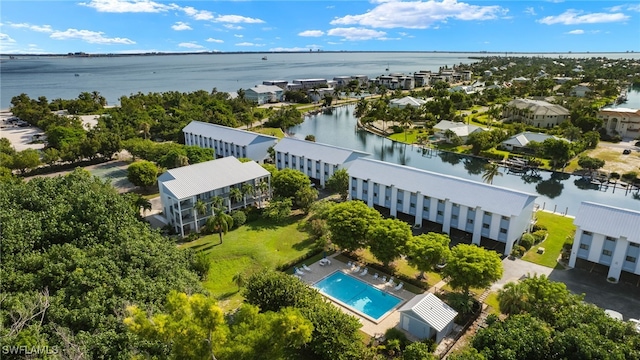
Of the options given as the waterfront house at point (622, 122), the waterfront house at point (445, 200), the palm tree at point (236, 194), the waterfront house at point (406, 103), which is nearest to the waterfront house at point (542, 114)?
the waterfront house at point (622, 122)

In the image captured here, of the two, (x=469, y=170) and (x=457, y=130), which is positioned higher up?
(x=457, y=130)

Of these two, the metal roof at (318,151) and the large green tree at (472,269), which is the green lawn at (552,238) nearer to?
the large green tree at (472,269)

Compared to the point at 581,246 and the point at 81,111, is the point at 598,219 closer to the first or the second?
the point at 581,246

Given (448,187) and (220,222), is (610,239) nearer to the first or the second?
(448,187)

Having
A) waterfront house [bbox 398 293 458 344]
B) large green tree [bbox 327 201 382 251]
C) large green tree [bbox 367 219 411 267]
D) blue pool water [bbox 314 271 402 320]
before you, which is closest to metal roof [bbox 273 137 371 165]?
large green tree [bbox 327 201 382 251]

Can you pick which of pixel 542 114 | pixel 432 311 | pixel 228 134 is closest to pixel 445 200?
pixel 432 311
